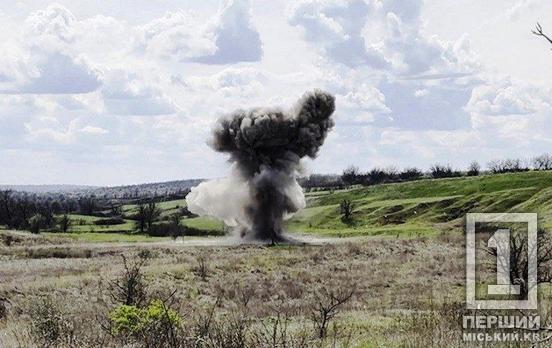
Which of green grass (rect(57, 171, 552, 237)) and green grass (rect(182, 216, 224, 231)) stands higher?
green grass (rect(57, 171, 552, 237))

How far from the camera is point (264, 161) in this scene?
8038 centimetres

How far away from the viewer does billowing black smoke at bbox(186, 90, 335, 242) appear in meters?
78.6

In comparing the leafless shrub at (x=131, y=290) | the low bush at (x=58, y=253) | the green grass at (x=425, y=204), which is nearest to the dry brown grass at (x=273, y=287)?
the low bush at (x=58, y=253)

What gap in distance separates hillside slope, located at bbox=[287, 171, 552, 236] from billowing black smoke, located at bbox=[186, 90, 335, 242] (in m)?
Result: 30.6

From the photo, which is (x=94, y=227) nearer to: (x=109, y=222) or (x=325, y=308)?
(x=109, y=222)

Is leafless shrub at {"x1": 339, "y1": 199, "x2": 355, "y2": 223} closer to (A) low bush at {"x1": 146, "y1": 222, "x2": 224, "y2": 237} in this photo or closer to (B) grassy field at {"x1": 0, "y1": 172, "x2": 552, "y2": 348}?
(A) low bush at {"x1": 146, "y1": 222, "x2": 224, "y2": 237}

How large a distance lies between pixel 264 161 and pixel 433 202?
6711cm

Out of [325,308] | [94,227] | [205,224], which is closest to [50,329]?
[325,308]

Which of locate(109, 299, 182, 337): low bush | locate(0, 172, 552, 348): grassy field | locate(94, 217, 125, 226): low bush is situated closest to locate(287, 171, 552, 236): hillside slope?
locate(0, 172, 552, 348): grassy field

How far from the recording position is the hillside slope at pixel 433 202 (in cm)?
12362

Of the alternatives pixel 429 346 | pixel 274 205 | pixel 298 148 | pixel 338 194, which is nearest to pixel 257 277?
pixel 429 346

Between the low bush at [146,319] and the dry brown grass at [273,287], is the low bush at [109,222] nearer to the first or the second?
the dry brown grass at [273,287]

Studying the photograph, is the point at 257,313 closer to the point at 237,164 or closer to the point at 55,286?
the point at 55,286

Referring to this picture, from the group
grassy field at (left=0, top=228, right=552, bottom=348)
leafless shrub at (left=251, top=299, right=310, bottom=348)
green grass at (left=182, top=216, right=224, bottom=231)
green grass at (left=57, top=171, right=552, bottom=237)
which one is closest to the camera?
leafless shrub at (left=251, top=299, right=310, bottom=348)
